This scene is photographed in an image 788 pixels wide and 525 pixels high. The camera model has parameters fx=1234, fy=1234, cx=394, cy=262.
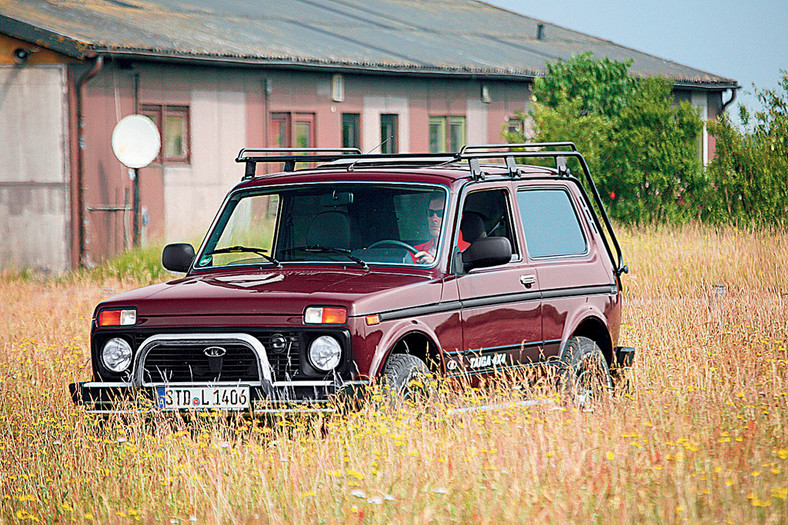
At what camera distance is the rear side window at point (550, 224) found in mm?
8367

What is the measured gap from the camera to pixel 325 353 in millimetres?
6719

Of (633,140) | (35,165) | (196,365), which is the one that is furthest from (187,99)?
(196,365)

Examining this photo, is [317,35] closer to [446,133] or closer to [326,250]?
[446,133]

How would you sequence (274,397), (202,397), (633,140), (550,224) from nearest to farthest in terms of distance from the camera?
(274,397), (202,397), (550,224), (633,140)

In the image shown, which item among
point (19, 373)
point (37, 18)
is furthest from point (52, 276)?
point (19, 373)

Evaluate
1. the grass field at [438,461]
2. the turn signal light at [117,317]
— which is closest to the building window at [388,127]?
the grass field at [438,461]

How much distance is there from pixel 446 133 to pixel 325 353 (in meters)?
20.7

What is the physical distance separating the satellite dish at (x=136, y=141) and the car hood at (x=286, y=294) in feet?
43.2

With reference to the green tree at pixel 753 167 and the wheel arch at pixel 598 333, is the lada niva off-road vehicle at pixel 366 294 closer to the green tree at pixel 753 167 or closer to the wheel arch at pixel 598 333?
the wheel arch at pixel 598 333

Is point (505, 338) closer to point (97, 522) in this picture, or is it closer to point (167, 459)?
point (167, 459)

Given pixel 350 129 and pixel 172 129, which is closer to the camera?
pixel 172 129

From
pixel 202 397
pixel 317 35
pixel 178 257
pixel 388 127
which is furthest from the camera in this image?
pixel 388 127

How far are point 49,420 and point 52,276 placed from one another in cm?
1229

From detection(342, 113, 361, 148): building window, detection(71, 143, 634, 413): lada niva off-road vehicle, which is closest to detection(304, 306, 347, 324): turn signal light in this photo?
detection(71, 143, 634, 413): lada niva off-road vehicle
